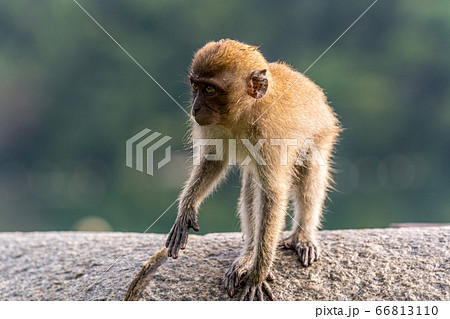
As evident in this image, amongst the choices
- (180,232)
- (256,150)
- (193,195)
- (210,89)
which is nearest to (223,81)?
(210,89)

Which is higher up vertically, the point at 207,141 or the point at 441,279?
the point at 207,141

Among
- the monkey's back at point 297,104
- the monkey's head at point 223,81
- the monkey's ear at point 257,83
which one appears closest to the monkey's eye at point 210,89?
the monkey's head at point 223,81

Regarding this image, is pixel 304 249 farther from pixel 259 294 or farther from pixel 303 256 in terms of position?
pixel 259 294

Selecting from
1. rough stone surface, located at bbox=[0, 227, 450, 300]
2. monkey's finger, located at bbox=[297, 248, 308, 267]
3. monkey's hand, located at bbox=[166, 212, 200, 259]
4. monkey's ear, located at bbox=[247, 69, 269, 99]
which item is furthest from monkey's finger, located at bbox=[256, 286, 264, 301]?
monkey's ear, located at bbox=[247, 69, 269, 99]

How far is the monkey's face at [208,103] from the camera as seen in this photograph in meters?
3.41

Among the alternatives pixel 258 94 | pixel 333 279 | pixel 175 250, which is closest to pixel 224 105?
pixel 258 94

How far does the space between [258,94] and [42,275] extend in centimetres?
232

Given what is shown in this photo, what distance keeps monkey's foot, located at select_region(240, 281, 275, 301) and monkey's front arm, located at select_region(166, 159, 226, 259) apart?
1.79 feet

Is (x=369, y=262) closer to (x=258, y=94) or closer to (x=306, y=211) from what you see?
(x=306, y=211)

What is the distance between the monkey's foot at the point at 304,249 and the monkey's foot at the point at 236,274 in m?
0.30

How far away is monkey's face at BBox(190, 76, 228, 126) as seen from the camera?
3406mm

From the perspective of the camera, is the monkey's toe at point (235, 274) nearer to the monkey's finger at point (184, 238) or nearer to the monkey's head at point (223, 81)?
the monkey's finger at point (184, 238)

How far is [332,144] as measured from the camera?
4.33 metres
